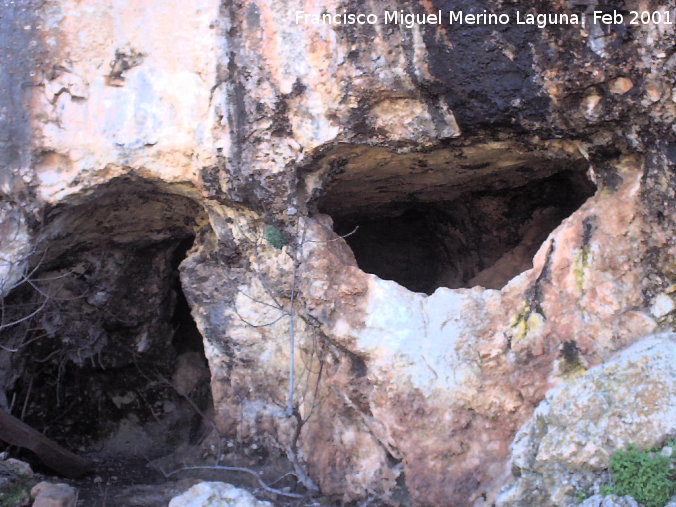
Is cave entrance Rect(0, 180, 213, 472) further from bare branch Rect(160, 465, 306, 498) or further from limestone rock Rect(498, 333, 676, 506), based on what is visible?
limestone rock Rect(498, 333, 676, 506)

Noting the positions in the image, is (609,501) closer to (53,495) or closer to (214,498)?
(214,498)

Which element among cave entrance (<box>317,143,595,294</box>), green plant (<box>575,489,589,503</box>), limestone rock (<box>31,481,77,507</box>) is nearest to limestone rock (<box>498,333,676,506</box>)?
green plant (<box>575,489,589,503</box>)

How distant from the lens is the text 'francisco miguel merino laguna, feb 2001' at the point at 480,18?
3.16 m

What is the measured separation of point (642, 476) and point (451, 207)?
10.2 feet

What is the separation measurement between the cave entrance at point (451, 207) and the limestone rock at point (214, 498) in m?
1.98

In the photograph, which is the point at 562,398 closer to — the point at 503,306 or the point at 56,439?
the point at 503,306

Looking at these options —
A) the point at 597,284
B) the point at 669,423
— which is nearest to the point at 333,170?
the point at 597,284

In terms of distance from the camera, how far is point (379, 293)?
13.0ft

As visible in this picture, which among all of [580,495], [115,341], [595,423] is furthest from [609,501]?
[115,341]

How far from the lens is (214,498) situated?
372cm

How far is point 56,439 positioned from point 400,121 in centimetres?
387

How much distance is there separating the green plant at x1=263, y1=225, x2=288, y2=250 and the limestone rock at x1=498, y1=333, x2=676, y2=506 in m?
1.83

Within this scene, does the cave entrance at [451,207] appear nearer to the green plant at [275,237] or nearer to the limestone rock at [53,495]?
the green plant at [275,237]

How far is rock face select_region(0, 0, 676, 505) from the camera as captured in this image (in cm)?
344
